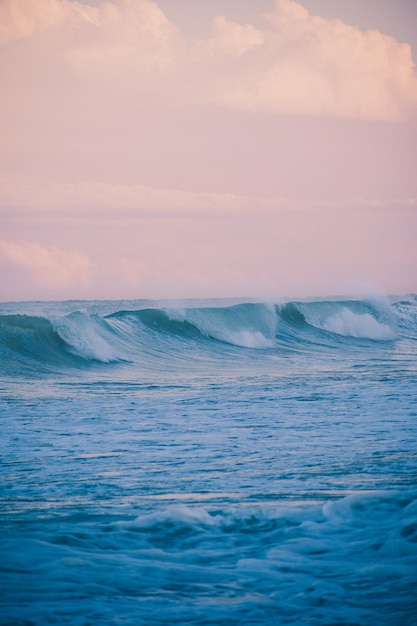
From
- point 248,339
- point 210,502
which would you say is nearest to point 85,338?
point 248,339

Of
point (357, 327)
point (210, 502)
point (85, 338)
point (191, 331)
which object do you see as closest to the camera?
point (210, 502)

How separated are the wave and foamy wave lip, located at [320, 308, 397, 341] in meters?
0.02

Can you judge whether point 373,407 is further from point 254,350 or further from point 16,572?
point 254,350

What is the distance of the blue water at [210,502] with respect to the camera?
3.51 m

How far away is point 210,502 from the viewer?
4898mm

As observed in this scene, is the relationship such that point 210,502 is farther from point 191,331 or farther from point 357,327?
point 357,327

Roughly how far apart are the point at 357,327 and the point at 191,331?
26.4 ft

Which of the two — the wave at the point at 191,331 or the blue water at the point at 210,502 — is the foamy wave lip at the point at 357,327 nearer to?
the wave at the point at 191,331

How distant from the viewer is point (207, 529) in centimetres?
444

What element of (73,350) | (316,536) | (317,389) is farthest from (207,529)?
(73,350)

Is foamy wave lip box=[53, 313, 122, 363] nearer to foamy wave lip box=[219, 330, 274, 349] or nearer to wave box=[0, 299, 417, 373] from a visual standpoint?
wave box=[0, 299, 417, 373]

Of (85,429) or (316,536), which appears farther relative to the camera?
(85,429)

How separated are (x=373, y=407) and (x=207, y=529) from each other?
5.14 meters

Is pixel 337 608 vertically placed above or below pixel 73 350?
below
